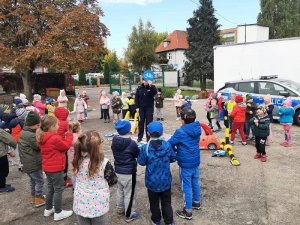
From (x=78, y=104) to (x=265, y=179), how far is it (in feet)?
27.7

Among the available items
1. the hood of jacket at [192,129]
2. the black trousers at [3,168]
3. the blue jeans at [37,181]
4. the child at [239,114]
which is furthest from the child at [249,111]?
the black trousers at [3,168]

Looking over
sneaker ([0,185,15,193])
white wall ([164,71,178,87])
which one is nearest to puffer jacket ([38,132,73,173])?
sneaker ([0,185,15,193])

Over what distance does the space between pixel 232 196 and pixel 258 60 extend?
1175cm

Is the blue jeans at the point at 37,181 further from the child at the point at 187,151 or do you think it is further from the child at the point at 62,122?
the child at the point at 187,151

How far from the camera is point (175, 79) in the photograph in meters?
29.2

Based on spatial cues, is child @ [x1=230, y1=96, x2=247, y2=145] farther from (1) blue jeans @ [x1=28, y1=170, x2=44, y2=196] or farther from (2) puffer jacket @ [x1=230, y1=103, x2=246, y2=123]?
(1) blue jeans @ [x1=28, y1=170, x2=44, y2=196]

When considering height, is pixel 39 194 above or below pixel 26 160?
below

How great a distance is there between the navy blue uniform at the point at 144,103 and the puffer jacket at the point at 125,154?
397 centimetres

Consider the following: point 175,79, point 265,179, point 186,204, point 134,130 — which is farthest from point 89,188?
point 175,79

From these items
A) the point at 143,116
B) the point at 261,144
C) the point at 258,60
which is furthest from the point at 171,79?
the point at 261,144

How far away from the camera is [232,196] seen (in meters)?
5.34

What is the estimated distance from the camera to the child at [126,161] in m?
4.31

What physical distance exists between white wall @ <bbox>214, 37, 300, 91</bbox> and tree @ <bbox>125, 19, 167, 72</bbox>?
2559cm

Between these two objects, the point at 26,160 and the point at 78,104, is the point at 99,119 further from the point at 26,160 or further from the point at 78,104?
the point at 26,160
